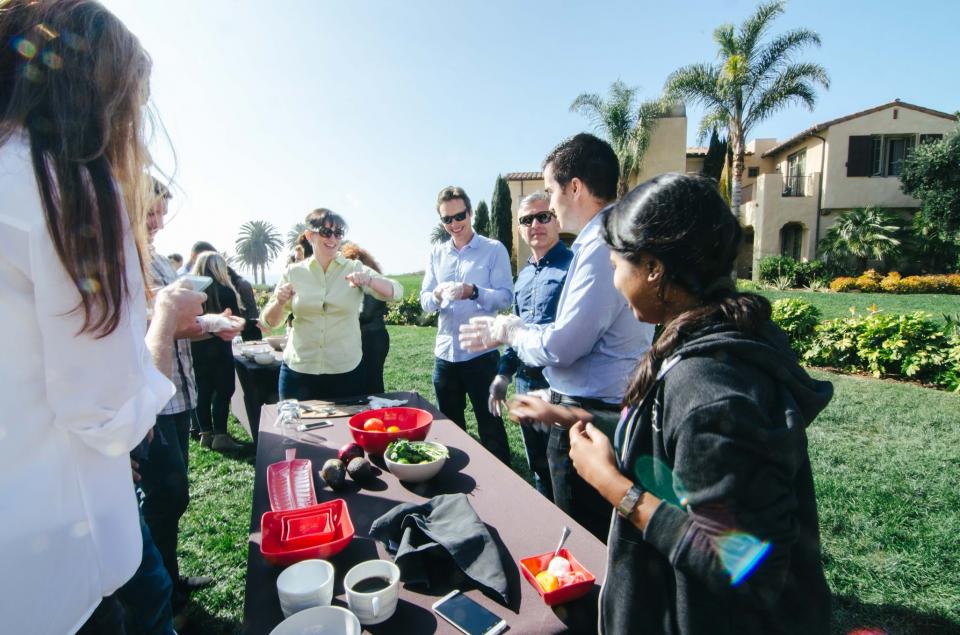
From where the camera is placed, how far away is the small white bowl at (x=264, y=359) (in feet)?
14.4

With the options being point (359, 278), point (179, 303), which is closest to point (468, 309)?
point (359, 278)

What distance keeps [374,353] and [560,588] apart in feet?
12.6

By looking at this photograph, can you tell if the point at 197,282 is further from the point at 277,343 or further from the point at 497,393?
the point at 277,343

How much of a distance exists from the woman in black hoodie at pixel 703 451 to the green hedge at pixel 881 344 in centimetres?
774

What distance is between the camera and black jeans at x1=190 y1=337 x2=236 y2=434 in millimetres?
4660

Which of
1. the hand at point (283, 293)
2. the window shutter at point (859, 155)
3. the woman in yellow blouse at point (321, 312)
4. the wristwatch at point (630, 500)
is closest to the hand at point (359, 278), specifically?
the woman in yellow blouse at point (321, 312)

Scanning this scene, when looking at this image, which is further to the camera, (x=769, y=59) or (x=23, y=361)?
(x=769, y=59)

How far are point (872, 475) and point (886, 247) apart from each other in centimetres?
1934

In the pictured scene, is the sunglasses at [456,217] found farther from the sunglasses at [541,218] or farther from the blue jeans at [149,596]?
the blue jeans at [149,596]

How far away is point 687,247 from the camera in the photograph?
112cm

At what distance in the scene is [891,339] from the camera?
720cm

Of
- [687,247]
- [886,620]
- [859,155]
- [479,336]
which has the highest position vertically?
[859,155]

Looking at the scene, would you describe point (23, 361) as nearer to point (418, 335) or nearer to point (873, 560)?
point (873, 560)

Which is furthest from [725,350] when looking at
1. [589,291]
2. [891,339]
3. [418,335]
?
[418,335]
